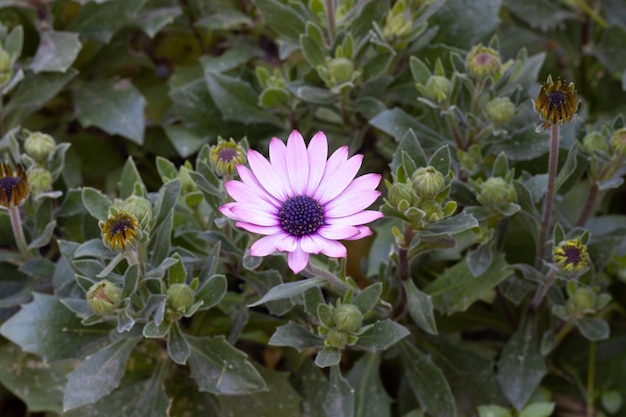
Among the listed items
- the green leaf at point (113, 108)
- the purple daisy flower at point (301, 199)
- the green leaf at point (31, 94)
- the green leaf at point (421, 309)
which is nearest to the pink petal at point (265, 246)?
the purple daisy flower at point (301, 199)

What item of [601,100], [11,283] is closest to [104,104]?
[11,283]

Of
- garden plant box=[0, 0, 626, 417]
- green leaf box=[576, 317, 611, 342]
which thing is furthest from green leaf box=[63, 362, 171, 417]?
green leaf box=[576, 317, 611, 342]

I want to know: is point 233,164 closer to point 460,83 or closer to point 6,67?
point 460,83

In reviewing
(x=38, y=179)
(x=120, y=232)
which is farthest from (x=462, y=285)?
(x=38, y=179)

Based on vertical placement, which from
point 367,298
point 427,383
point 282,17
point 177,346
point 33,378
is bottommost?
point 33,378

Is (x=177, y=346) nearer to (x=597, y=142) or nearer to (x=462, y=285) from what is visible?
(x=462, y=285)

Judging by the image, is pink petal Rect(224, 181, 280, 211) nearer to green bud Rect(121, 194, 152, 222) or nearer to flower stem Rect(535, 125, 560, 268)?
green bud Rect(121, 194, 152, 222)
